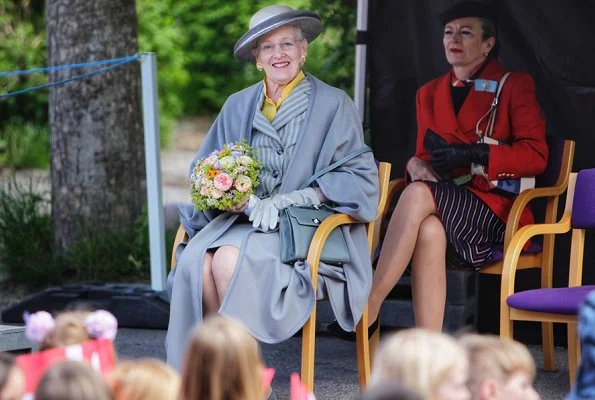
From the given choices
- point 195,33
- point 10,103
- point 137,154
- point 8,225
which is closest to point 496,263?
point 137,154

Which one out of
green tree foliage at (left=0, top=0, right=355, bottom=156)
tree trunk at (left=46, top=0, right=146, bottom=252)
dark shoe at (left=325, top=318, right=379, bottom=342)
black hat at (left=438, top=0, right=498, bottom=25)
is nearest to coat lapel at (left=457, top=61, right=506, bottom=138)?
black hat at (left=438, top=0, right=498, bottom=25)

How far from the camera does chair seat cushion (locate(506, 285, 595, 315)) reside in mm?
4719

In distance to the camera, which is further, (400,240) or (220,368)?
(400,240)

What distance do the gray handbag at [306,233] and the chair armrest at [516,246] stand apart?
2.06ft

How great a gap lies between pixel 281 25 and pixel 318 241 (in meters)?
0.92

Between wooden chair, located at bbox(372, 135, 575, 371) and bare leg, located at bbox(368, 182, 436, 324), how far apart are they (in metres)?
0.37

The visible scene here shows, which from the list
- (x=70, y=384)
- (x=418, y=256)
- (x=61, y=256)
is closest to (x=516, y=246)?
(x=418, y=256)

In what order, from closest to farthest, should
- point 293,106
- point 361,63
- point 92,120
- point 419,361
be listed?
point 419,361
point 293,106
point 361,63
point 92,120

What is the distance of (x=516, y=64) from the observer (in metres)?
6.18

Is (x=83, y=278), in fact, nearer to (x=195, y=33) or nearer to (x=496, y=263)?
(x=496, y=263)

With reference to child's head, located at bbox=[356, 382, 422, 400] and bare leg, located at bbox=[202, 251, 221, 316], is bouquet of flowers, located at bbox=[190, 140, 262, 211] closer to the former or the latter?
bare leg, located at bbox=[202, 251, 221, 316]

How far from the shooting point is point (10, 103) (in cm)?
1373

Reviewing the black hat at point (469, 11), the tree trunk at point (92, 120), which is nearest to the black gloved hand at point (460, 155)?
the black hat at point (469, 11)

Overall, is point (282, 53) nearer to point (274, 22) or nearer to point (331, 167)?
point (274, 22)
